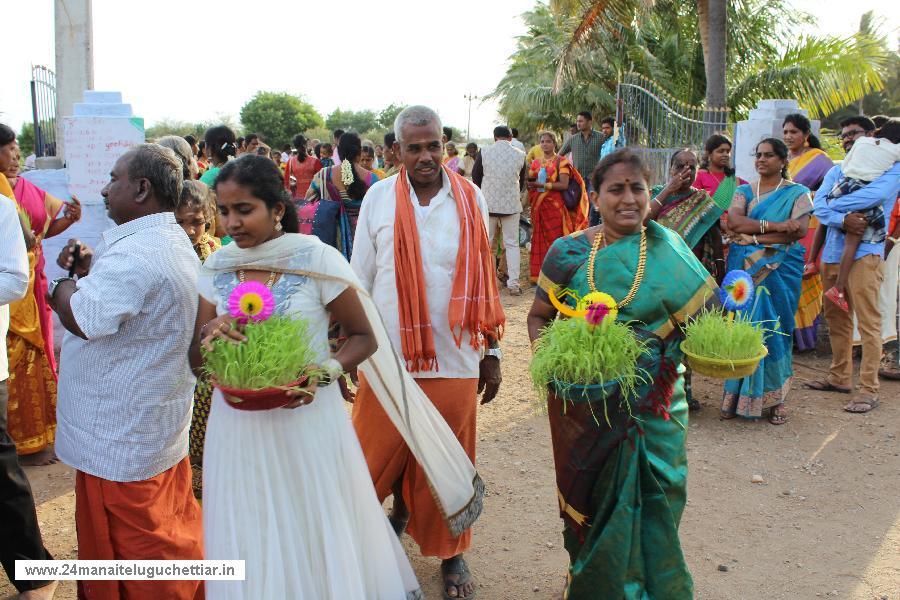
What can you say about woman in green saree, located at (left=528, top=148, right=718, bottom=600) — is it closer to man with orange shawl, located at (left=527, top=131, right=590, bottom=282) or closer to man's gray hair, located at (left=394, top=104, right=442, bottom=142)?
man's gray hair, located at (left=394, top=104, right=442, bottom=142)

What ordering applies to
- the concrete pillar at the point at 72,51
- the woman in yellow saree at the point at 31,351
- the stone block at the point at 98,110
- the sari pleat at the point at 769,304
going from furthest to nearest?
the concrete pillar at the point at 72,51 → the stone block at the point at 98,110 → the sari pleat at the point at 769,304 → the woman in yellow saree at the point at 31,351

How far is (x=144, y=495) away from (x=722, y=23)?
12.8 metres

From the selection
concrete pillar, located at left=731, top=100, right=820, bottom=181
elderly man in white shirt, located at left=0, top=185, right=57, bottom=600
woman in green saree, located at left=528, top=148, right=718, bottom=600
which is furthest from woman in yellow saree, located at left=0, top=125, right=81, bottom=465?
concrete pillar, located at left=731, top=100, right=820, bottom=181

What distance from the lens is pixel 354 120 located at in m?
67.1

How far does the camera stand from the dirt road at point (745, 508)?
152 inches

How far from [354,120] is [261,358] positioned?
67064mm

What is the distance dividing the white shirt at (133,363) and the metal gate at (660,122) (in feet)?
30.0

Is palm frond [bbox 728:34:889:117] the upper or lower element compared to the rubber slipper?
upper

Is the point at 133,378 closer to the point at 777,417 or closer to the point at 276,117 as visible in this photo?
the point at 777,417

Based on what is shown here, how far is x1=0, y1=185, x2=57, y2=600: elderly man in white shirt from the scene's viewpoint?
10.2ft

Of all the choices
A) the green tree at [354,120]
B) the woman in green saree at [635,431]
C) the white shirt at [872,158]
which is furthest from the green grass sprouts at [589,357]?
the green tree at [354,120]

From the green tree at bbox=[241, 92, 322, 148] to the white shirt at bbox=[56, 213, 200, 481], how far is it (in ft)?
165

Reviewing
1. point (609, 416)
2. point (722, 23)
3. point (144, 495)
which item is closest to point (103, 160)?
point (144, 495)

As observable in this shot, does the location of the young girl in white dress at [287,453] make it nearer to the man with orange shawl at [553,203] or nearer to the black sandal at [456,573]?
the black sandal at [456,573]
